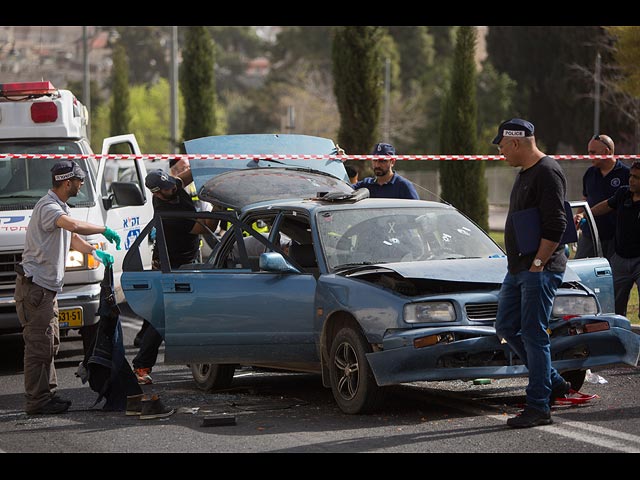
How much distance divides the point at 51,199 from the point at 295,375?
2.93 meters

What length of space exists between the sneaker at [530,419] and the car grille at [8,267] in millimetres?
5443

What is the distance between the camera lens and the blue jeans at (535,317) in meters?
7.54

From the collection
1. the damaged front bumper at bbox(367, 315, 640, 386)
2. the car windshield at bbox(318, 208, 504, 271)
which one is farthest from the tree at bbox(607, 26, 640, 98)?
the damaged front bumper at bbox(367, 315, 640, 386)

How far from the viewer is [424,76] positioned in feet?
232

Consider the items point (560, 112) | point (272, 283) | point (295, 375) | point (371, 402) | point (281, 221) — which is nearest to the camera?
point (371, 402)

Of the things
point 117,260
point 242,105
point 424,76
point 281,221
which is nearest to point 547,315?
point 281,221

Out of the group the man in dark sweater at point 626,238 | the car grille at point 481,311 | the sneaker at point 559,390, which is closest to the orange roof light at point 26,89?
the man in dark sweater at point 626,238

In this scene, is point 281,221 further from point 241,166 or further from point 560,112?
point 560,112

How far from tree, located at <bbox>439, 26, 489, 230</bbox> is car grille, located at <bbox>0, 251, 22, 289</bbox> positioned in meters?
19.8

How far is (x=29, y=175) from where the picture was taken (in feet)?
40.0

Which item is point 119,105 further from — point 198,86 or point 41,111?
point 41,111

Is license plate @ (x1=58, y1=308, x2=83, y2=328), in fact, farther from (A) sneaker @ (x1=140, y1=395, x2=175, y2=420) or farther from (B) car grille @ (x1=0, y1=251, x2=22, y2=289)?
(A) sneaker @ (x1=140, y1=395, x2=175, y2=420)

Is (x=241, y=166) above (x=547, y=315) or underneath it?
above
